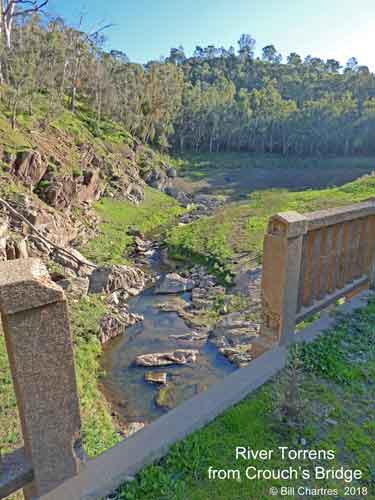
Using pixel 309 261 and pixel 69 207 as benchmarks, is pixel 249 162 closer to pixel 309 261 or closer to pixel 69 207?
pixel 69 207

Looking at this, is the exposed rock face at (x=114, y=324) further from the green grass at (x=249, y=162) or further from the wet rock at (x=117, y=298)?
the green grass at (x=249, y=162)

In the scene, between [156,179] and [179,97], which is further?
[179,97]

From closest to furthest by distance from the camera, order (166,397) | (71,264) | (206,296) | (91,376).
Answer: (166,397) < (91,376) < (206,296) < (71,264)

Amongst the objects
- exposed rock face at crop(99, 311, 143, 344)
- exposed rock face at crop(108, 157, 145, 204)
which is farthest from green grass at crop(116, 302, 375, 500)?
exposed rock face at crop(108, 157, 145, 204)

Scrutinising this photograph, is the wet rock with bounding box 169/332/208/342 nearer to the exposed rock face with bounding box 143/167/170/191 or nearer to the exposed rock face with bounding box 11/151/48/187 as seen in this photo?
the exposed rock face with bounding box 11/151/48/187

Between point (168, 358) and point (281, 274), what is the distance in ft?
17.1

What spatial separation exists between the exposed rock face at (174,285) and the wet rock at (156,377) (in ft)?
14.3

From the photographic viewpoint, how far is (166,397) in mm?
7113

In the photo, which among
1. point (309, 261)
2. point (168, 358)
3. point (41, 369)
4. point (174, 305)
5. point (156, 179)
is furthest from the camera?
point (156, 179)

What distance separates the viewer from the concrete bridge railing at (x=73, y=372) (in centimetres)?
207

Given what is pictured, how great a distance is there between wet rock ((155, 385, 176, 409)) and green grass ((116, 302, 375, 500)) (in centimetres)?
387

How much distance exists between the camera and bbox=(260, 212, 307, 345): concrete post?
370cm

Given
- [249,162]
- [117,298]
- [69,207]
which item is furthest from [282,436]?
[249,162]

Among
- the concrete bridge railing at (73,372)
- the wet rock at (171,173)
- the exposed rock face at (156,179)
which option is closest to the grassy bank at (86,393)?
the concrete bridge railing at (73,372)
